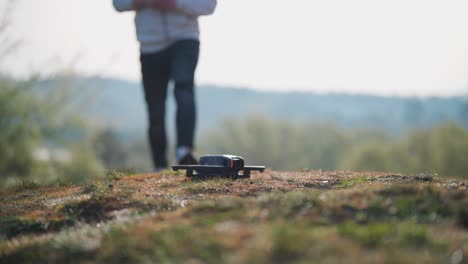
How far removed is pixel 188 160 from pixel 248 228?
612 cm

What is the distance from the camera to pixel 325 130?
110938 millimetres

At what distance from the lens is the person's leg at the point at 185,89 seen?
10570 mm

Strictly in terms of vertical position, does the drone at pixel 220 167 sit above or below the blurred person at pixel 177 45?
below

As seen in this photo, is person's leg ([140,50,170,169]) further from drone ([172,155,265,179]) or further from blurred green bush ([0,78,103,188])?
blurred green bush ([0,78,103,188])

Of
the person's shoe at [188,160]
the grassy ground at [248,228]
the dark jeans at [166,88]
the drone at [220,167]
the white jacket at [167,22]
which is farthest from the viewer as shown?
the dark jeans at [166,88]

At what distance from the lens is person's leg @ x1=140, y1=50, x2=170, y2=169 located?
11219mm

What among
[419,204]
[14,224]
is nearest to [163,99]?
[14,224]

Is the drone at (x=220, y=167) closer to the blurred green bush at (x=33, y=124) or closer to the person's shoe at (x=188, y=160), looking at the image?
the person's shoe at (x=188, y=160)

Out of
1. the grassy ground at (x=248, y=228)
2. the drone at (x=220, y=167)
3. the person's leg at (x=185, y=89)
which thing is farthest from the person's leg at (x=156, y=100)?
the grassy ground at (x=248, y=228)

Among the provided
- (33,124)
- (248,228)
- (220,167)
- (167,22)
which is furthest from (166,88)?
(33,124)

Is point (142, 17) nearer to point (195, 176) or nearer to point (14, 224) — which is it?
point (195, 176)

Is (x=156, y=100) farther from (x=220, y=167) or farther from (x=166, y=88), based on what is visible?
(x=220, y=167)

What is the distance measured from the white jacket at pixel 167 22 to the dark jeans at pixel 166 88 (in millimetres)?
137

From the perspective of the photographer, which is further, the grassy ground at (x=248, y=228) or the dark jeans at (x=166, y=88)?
the dark jeans at (x=166, y=88)
